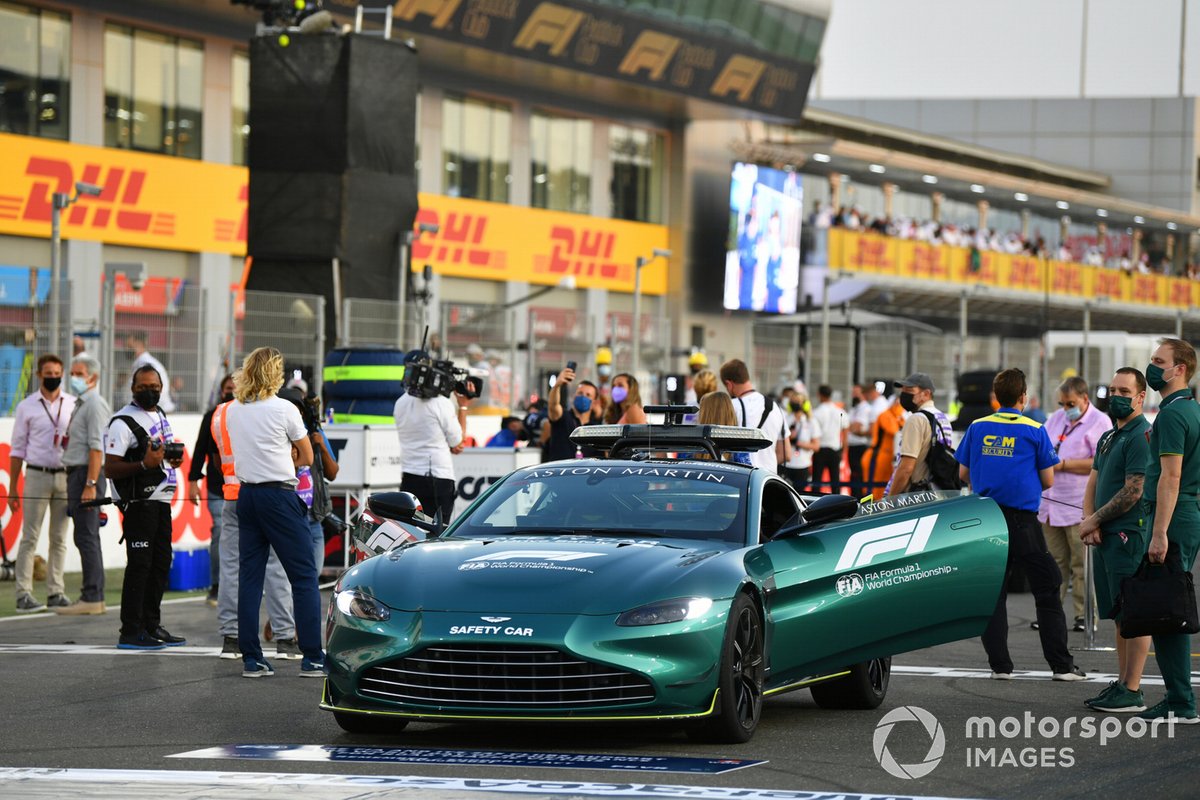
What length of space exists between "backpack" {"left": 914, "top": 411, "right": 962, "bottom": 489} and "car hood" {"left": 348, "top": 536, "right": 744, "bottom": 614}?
423cm

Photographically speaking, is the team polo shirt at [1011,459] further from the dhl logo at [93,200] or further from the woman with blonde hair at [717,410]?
the dhl logo at [93,200]

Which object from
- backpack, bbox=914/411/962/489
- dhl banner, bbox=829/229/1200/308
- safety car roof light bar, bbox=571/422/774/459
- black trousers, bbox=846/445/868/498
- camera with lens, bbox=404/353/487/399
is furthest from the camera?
dhl banner, bbox=829/229/1200/308

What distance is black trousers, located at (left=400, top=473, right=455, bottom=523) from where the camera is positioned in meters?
14.6

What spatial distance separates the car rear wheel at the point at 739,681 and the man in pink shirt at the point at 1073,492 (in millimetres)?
6557

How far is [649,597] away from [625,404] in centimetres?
862

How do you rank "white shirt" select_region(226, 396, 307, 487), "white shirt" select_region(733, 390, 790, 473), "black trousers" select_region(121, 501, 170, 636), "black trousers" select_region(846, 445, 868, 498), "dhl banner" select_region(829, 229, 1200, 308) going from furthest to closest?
"dhl banner" select_region(829, 229, 1200, 308)
"black trousers" select_region(846, 445, 868, 498)
"white shirt" select_region(733, 390, 790, 473)
"black trousers" select_region(121, 501, 170, 636)
"white shirt" select_region(226, 396, 307, 487)

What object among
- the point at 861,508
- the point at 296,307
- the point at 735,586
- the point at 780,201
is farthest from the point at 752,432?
the point at 780,201

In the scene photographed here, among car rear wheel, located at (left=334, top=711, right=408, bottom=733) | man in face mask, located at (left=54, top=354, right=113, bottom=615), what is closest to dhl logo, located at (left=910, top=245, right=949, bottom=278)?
man in face mask, located at (left=54, top=354, right=113, bottom=615)

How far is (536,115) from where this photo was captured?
42719mm

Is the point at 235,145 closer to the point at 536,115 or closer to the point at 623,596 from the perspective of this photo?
the point at 536,115

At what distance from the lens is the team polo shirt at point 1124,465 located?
372 inches

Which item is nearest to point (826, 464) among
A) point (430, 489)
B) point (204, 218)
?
point (430, 489)

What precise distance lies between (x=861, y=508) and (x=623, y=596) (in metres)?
2.23

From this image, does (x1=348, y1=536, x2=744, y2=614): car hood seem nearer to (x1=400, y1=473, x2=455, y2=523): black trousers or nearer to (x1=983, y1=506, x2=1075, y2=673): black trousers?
(x1=983, y1=506, x2=1075, y2=673): black trousers
